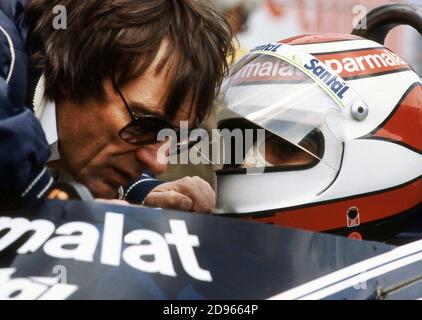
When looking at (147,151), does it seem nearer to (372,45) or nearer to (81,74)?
(81,74)

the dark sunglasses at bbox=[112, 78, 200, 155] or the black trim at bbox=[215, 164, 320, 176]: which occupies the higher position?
the dark sunglasses at bbox=[112, 78, 200, 155]

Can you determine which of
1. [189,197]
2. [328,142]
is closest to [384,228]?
[328,142]

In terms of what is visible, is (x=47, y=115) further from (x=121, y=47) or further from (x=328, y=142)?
(x=328, y=142)

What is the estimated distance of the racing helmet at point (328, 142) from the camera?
184 cm

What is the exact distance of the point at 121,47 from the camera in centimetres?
180

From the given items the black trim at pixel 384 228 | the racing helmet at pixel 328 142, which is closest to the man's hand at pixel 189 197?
the racing helmet at pixel 328 142

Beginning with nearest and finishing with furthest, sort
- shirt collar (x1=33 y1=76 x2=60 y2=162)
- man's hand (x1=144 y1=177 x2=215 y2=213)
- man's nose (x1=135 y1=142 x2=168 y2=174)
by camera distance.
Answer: shirt collar (x1=33 y1=76 x2=60 y2=162) → man's nose (x1=135 y1=142 x2=168 y2=174) → man's hand (x1=144 y1=177 x2=215 y2=213)

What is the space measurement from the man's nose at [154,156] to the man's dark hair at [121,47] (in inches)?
3.3

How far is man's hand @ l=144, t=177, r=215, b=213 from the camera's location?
6.51 ft

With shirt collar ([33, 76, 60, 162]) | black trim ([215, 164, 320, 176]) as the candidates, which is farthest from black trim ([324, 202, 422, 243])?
shirt collar ([33, 76, 60, 162])

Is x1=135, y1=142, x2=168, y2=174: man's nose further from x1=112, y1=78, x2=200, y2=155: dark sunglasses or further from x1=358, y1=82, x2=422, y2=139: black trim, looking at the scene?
x1=358, y1=82, x2=422, y2=139: black trim

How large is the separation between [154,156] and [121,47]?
273 millimetres

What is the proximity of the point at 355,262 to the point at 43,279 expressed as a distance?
1.74ft

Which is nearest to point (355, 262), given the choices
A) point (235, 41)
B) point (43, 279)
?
point (43, 279)
